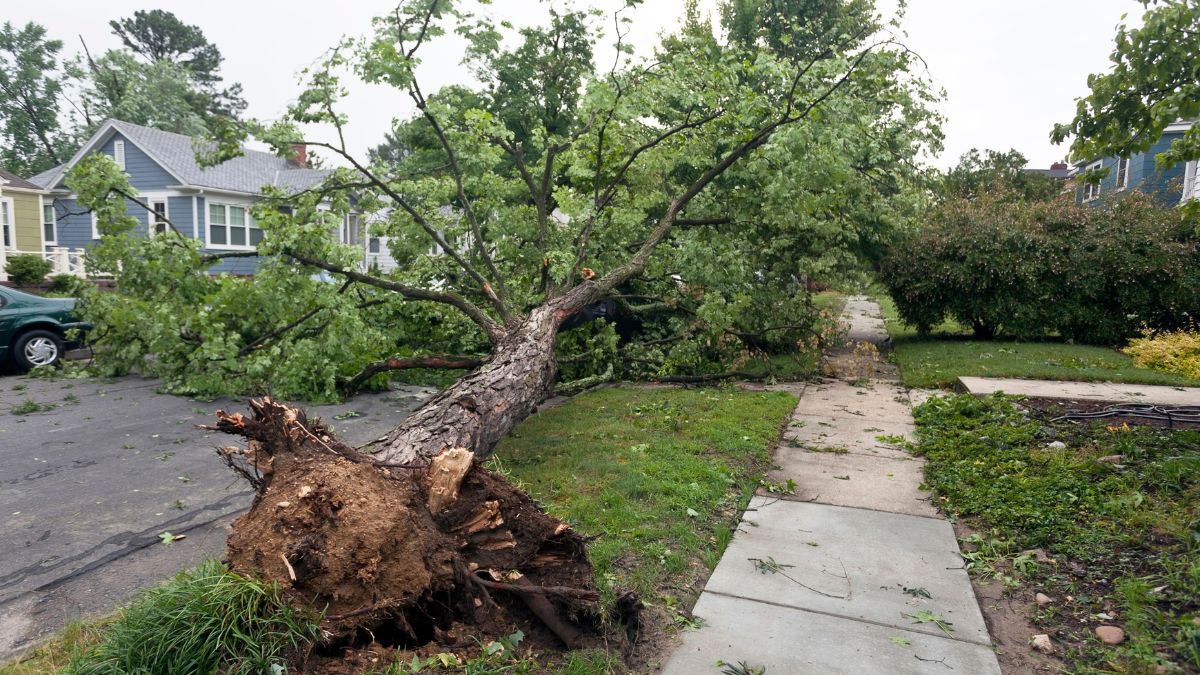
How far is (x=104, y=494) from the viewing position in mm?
5328

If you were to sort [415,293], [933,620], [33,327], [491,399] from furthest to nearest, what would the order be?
[33,327]
[415,293]
[491,399]
[933,620]

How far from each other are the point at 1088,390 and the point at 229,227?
2414cm

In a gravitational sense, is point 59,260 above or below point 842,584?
above

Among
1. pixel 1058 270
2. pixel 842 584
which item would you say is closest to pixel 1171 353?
pixel 1058 270

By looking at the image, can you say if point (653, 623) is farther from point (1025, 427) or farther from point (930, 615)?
point (1025, 427)

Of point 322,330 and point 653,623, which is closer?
point 653,623

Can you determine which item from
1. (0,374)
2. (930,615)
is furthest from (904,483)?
(0,374)

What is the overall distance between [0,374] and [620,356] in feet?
28.6

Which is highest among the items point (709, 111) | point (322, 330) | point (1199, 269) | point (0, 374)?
point (709, 111)

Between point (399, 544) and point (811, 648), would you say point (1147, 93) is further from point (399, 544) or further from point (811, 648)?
point (399, 544)

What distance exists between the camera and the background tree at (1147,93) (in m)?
5.60

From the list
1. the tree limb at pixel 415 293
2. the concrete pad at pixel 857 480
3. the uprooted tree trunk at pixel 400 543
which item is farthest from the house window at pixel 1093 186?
the uprooted tree trunk at pixel 400 543

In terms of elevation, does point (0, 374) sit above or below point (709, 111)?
below

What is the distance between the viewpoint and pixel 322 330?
25.3ft
